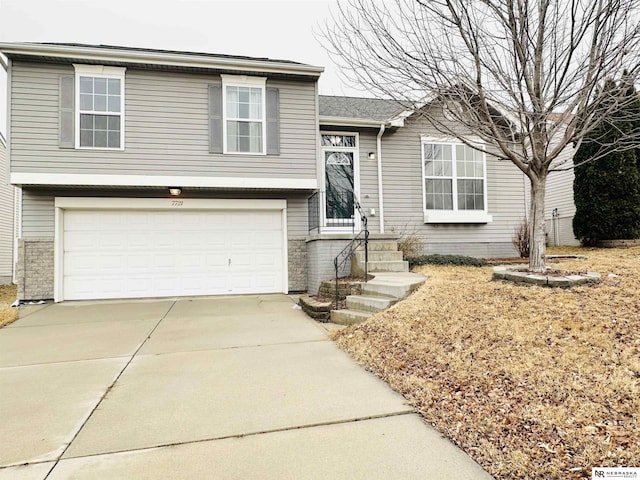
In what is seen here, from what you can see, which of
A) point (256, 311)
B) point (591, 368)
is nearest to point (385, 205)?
point (256, 311)

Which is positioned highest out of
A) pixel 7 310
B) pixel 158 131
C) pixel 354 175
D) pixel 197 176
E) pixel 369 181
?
pixel 158 131

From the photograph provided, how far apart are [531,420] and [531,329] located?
1.56 metres

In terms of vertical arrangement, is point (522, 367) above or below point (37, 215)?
below

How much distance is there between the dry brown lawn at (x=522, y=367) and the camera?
2.20m

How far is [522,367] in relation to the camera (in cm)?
315

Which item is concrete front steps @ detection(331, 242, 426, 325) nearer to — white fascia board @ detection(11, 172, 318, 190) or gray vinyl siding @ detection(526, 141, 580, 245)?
white fascia board @ detection(11, 172, 318, 190)

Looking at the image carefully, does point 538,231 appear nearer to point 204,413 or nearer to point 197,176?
point 204,413

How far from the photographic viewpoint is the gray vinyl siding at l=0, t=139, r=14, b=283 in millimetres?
12586

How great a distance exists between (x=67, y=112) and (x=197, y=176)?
Result: 115 inches

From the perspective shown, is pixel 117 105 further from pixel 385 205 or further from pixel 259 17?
pixel 385 205

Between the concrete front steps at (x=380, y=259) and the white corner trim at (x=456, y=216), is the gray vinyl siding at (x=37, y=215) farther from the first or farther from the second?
the white corner trim at (x=456, y=216)

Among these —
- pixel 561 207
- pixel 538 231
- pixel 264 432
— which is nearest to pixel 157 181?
pixel 264 432

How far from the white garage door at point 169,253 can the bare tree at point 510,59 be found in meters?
4.82

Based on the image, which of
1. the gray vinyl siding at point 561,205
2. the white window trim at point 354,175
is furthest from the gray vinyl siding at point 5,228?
the gray vinyl siding at point 561,205
